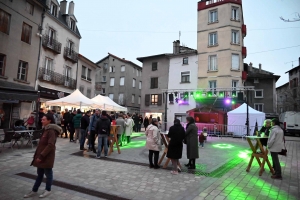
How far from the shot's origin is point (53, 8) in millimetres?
20516

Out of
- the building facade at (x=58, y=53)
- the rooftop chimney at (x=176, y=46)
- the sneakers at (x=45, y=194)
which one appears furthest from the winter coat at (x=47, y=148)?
the rooftop chimney at (x=176, y=46)

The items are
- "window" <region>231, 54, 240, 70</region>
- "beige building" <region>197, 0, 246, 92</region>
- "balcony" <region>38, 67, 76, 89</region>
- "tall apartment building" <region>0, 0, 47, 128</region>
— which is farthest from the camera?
"window" <region>231, 54, 240, 70</region>

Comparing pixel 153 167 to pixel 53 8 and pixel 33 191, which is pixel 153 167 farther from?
pixel 53 8

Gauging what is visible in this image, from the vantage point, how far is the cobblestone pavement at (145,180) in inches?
166

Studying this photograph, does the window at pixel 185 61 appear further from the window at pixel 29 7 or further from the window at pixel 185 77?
the window at pixel 29 7

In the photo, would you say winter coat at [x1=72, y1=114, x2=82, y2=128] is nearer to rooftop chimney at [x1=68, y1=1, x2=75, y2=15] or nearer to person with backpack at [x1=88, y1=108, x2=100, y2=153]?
person with backpack at [x1=88, y1=108, x2=100, y2=153]

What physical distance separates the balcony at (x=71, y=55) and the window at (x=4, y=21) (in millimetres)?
6706

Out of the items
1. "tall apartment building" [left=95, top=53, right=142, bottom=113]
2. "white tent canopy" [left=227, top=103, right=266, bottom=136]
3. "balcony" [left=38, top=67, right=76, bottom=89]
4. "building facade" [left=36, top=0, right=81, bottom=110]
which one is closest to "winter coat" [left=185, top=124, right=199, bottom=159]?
"white tent canopy" [left=227, top=103, right=266, bottom=136]

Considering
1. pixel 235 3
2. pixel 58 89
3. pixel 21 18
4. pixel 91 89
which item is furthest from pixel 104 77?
pixel 235 3

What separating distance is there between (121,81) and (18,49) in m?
21.9

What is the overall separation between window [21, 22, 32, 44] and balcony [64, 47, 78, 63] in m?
4.64

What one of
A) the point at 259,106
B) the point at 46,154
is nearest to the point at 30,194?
the point at 46,154

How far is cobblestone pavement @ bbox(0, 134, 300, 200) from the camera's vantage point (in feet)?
13.9

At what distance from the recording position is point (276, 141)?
556 centimetres
